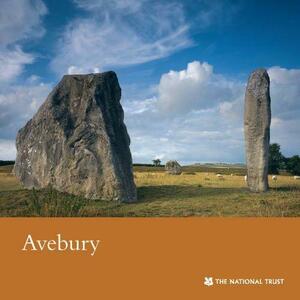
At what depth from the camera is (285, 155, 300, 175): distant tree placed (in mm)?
58188

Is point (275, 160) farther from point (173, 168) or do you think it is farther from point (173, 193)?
point (173, 193)

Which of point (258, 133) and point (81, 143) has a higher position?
point (258, 133)

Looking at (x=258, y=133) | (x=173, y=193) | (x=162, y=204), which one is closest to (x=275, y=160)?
(x=258, y=133)

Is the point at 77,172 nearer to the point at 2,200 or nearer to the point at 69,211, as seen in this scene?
the point at 2,200

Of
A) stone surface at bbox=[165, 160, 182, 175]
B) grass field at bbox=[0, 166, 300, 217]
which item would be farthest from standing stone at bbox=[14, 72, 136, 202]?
stone surface at bbox=[165, 160, 182, 175]

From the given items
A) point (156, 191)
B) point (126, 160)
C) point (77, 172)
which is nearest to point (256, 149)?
point (156, 191)

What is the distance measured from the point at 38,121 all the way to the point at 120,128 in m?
3.40

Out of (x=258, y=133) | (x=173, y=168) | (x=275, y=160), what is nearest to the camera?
(x=258, y=133)

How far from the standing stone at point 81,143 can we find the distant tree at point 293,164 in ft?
148

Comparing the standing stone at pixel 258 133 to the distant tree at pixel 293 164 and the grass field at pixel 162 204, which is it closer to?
the grass field at pixel 162 204

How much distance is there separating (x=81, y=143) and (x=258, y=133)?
7707 millimetres

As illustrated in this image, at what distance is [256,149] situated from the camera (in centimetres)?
1917

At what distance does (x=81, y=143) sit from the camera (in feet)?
53.3

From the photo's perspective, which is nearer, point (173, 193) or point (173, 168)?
point (173, 193)
